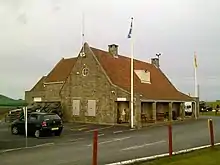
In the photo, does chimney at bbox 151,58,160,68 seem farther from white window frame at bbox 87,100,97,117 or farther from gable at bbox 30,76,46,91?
white window frame at bbox 87,100,97,117

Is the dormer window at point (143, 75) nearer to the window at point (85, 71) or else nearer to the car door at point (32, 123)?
the window at point (85, 71)

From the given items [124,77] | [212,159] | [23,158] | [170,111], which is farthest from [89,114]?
[212,159]

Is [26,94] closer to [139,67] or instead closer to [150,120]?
[139,67]

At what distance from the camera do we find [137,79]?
4444 centimetres

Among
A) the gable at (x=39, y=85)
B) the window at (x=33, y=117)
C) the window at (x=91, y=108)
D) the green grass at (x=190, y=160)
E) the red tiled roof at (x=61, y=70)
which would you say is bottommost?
the green grass at (x=190, y=160)

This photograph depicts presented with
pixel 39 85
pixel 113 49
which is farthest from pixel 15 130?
pixel 39 85

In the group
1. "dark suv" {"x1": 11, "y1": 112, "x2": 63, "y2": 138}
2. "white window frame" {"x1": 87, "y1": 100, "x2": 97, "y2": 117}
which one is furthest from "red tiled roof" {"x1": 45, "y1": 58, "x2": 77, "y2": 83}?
"dark suv" {"x1": 11, "y1": 112, "x2": 63, "y2": 138}

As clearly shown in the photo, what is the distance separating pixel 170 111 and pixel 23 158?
3082cm

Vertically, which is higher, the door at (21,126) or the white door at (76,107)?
the white door at (76,107)

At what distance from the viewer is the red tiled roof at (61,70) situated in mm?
52294

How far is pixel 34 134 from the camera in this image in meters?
27.8

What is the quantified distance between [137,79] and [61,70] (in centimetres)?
1385

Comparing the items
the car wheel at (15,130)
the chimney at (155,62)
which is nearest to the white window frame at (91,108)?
the car wheel at (15,130)

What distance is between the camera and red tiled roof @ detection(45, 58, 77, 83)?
52.3m
